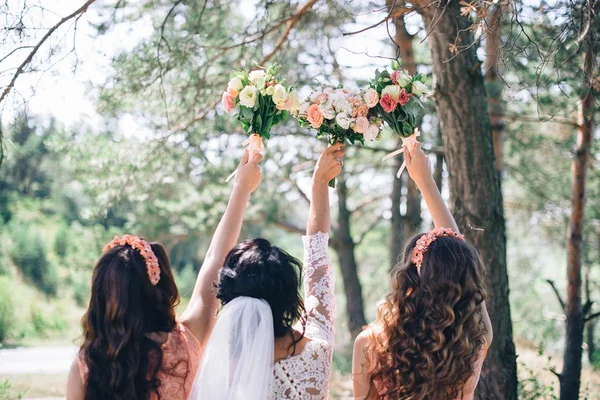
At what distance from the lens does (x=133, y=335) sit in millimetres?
2666

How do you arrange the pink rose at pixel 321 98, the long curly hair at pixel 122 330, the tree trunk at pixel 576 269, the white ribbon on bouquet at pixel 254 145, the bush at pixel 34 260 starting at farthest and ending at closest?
the bush at pixel 34 260
the tree trunk at pixel 576 269
the pink rose at pixel 321 98
the white ribbon on bouquet at pixel 254 145
the long curly hair at pixel 122 330

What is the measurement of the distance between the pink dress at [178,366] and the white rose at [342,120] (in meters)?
1.43

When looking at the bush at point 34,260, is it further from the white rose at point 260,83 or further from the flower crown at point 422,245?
the flower crown at point 422,245

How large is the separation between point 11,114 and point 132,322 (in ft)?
9.59

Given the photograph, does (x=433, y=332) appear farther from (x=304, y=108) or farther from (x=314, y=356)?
(x=304, y=108)

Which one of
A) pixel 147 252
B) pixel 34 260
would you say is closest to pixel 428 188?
pixel 147 252

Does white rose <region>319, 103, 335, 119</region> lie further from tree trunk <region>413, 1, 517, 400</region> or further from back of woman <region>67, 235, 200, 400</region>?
tree trunk <region>413, 1, 517, 400</region>

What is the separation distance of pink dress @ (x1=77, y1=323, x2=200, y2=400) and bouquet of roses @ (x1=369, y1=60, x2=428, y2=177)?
150 centimetres

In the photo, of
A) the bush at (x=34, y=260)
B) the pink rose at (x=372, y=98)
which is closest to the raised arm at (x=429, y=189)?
the pink rose at (x=372, y=98)

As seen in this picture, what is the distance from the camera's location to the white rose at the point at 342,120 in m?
3.64

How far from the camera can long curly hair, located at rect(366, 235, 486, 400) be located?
2.78 metres

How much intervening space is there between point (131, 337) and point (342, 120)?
5.44 ft

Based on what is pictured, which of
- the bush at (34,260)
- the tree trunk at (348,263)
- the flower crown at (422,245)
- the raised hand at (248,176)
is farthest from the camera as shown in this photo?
the bush at (34,260)

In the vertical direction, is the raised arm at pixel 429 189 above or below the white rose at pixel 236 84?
below
